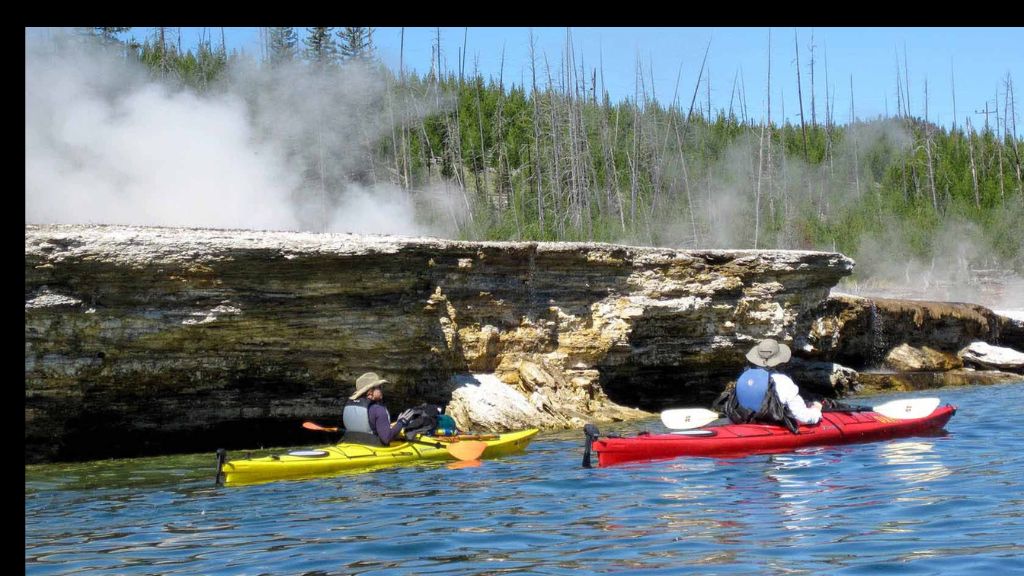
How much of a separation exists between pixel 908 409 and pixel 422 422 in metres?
5.50

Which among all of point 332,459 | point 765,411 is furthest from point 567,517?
point 765,411

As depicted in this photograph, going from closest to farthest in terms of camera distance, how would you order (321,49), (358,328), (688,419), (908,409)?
(688,419)
(908,409)
(358,328)
(321,49)

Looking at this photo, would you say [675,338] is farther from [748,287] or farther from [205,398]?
[205,398]

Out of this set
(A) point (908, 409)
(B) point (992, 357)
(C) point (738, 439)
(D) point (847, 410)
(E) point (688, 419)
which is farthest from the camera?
(B) point (992, 357)

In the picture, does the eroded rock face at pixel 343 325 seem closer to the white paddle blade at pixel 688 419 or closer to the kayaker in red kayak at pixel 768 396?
the white paddle blade at pixel 688 419

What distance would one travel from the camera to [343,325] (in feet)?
39.0

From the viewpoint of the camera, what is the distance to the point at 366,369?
1250cm

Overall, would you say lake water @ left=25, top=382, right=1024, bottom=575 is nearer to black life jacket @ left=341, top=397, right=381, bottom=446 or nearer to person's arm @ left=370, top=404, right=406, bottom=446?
person's arm @ left=370, top=404, right=406, bottom=446

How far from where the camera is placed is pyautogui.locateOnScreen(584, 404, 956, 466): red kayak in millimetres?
9383

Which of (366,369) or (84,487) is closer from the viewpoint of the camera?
(84,487)

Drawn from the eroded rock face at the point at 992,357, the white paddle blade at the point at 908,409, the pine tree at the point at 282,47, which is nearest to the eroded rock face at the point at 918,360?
the eroded rock face at the point at 992,357

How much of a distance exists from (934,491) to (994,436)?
402 cm

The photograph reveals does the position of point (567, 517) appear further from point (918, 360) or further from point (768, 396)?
point (918, 360)
